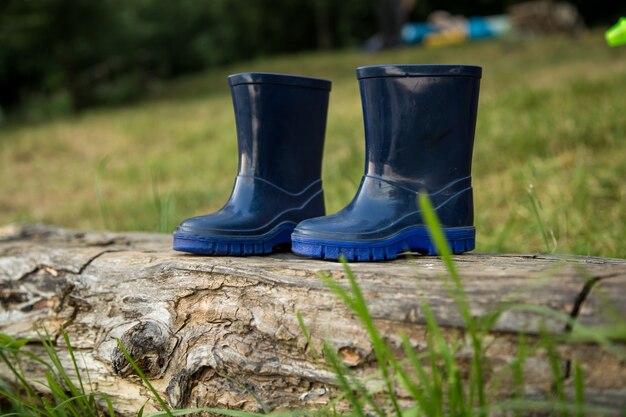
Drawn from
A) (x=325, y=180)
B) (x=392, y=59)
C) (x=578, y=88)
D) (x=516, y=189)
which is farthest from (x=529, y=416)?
(x=392, y=59)

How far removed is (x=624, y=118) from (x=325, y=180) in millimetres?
1416

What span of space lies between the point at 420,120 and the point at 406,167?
95 mm

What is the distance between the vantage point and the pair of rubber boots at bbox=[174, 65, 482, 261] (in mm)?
1301

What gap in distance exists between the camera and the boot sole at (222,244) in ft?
4.63

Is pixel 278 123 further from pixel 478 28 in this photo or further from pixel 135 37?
pixel 478 28

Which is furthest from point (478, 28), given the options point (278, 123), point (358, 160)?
point (278, 123)

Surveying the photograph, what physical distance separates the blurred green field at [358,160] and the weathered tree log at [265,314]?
46 centimetres

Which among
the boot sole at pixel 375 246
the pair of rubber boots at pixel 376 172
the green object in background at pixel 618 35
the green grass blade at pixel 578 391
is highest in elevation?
the green object in background at pixel 618 35

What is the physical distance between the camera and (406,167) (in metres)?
1.35

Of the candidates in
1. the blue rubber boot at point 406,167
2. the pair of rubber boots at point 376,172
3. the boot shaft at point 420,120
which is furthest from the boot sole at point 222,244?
the boot shaft at point 420,120

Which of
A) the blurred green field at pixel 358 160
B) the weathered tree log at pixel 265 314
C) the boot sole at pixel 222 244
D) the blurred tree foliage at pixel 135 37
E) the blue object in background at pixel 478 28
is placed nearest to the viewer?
the weathered tree log at pixel 265 314

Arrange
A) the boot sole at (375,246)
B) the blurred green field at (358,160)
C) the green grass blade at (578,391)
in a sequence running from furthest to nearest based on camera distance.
A: the blurred green field at (358,160) → the boot sole at (375,246) → the green grass blade at (578,391)

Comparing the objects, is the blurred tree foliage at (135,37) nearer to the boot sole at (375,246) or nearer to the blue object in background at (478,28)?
the blue object in background at (478,28)

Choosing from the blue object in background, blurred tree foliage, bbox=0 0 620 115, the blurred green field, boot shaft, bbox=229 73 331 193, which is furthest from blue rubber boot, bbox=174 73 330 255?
the blue object in background
